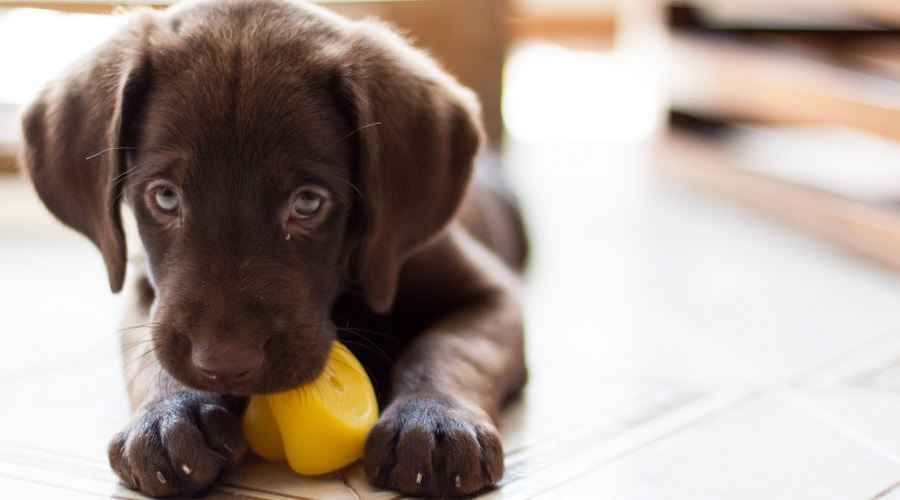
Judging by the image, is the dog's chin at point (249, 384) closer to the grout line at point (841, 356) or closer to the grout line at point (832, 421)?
the grout line at point (832, 421)

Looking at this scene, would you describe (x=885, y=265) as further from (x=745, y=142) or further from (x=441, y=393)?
(x=441, y=393)

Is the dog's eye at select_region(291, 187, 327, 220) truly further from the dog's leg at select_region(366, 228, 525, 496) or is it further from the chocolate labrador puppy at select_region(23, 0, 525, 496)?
the dog's leg at select_region(366, 228, 525, 496)

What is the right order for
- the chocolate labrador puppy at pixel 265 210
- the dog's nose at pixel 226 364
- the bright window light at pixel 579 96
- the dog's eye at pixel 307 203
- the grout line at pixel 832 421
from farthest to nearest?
the bright window light at pixel 579 96 < the grout line at pixel 832 421 < the dog's eye at pixel 307 203 < the chocolate labrador puppy at pixel 265 210 < the dog's nose at pixel 226 364

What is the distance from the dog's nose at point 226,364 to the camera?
75.9 inches

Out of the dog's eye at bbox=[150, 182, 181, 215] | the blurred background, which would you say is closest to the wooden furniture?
the blurred background

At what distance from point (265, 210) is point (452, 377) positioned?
1.82ft

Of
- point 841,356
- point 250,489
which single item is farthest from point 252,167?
point 841,356

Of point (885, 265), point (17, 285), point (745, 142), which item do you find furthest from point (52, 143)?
point (745, 142)

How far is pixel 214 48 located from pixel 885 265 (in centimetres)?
291

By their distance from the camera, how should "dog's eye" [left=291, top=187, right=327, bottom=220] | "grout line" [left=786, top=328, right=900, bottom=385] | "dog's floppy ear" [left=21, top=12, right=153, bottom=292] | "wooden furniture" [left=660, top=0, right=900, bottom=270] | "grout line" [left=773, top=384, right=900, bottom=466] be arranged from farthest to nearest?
"wooden furniture" [left=660, top=0, right=900, bottom=270]
"grout line" [left=786, top=328, right=900, bottom=385]
"grout line" [left=773, top=384, right=900, bottom=466]
"dog's floppy ear" [left=21, top=12, right=153, bottom=292]
"dog's eye" [left=291, top=187, right=327, bottom=220]

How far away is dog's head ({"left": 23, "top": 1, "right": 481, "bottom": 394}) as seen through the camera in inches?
80.4

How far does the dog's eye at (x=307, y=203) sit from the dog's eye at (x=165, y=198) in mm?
224

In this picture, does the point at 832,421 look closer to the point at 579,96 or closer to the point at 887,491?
the point at 887,491

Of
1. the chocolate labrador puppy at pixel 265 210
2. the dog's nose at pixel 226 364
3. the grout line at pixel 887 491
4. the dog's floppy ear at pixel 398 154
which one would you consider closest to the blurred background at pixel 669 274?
the grout line at pixel 887 491
